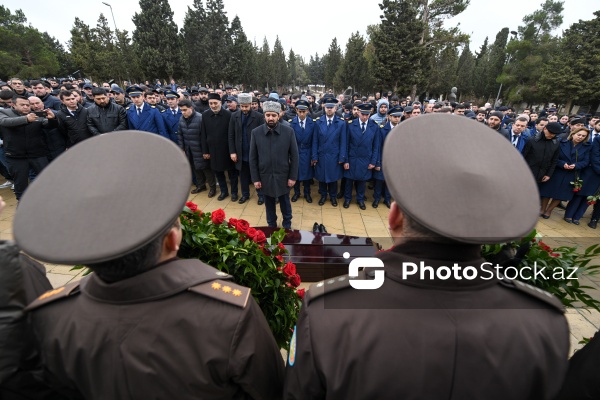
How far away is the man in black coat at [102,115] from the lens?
5.84 m

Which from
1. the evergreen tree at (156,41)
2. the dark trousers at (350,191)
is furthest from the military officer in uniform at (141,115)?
the evergreen tree at (156,41)

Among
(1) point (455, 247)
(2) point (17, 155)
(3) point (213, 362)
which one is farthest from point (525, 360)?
(2) point (17, 155)

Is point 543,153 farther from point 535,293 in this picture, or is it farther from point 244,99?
point 535,293

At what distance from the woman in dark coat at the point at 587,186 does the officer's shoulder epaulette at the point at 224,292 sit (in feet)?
25.5

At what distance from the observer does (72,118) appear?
584 cm

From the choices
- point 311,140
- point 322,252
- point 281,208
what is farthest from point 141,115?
point 322,252

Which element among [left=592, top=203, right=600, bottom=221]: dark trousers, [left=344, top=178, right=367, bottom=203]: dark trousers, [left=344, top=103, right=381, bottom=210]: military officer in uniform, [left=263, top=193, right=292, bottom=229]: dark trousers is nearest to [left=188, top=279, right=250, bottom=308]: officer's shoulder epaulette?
[left=263, top=193, right=292, bottom=229]: dark trousers

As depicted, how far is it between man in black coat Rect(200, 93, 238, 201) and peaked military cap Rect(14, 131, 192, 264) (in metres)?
5.24

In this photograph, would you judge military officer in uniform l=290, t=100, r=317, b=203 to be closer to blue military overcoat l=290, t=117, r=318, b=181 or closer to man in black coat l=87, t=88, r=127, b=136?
blue military overcoat l=290, t=117, r=318, b=181

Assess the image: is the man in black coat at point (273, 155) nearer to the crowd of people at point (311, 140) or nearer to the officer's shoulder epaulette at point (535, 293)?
the crowd of people at point (311, 140)

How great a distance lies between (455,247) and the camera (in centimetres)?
93

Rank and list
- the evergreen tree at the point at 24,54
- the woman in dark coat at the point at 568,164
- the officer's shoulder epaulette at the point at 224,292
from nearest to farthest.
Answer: the officer's shoulder epaulette at the point at 224,292 → the woman in dark coat at the point at 568,164 → the evergreen tree at the point at 24,54

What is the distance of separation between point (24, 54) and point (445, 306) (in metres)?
48.5

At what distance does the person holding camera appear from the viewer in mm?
5035
